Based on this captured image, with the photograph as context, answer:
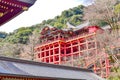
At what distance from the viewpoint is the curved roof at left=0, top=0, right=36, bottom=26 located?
489 cm

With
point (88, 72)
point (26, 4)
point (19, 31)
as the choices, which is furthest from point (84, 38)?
point (26, 4)

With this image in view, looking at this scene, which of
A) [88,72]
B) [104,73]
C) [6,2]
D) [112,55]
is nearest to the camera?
[6,2]

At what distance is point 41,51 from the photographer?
40781mm

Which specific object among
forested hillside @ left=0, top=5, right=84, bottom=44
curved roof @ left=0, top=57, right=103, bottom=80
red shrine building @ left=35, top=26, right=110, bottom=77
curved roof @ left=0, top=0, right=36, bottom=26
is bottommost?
curved roof @ left=0, top=57, right=103, bottom=80

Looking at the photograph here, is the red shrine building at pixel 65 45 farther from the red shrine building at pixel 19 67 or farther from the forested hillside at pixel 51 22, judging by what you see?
the red shrine building at pixel 19 67

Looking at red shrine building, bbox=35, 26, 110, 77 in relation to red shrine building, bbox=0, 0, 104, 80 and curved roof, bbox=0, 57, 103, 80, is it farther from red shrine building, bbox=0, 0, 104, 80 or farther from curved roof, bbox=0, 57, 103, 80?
curved roof, bbox=0, 57, 103, 80

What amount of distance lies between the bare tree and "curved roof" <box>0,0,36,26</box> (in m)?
18.6

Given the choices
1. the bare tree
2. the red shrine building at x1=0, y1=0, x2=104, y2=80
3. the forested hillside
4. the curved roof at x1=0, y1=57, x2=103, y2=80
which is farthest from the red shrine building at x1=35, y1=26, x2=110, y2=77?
the curved roof at x1=0, y1=57, x2=103, y2=80

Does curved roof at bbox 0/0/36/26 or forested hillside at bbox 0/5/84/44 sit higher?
forested hillside at bbox 0/5/84/44

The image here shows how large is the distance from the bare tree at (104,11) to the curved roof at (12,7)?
→ 733 inches

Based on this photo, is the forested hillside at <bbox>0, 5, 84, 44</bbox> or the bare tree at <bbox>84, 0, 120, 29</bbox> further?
the forested hillside at <bbox>0, 5, 84, 44</bbox>

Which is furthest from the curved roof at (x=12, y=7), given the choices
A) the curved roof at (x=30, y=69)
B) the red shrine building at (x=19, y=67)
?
the curved roof at (x=30, y=69)

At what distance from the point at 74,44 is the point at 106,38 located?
16216 millimetres

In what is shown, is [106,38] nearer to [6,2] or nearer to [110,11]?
[110,11]
